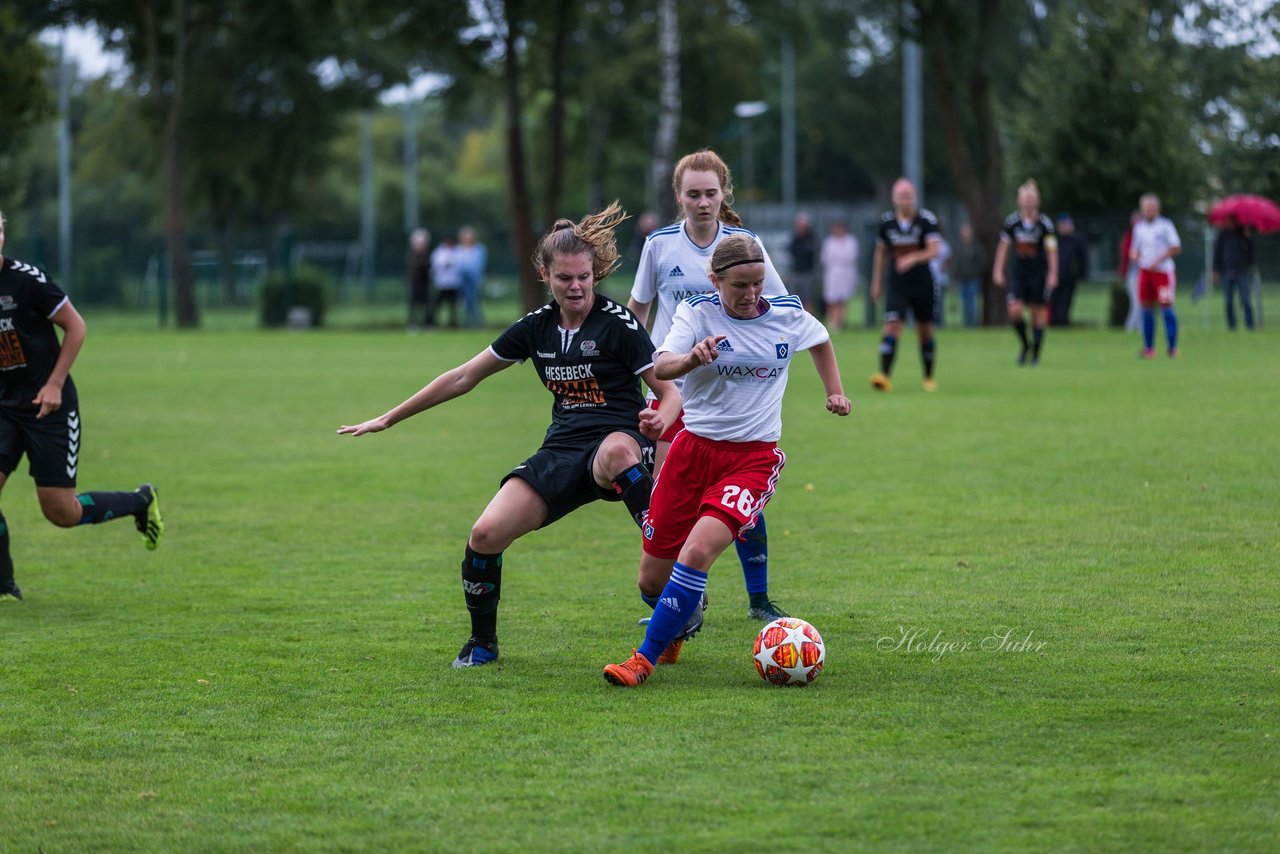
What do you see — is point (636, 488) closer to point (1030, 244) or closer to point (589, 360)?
point (589, 360)

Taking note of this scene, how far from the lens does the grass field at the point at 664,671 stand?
4.30 m

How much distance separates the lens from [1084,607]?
22.5 ft

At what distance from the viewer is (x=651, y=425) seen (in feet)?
18.6

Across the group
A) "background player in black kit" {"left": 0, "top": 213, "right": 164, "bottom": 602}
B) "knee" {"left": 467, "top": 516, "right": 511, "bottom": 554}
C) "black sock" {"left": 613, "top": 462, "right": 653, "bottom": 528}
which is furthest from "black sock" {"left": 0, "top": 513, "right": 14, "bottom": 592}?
"black sock" {"left": 613, "top": 462, "right": 653, "bottom": 528}

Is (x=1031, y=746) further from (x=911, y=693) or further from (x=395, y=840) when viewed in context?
(x=395, y=840)

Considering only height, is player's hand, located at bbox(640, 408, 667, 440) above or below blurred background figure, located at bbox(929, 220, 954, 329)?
below

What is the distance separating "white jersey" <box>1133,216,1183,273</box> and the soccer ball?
1585 cm

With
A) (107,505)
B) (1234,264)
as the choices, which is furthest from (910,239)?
(1234,264)

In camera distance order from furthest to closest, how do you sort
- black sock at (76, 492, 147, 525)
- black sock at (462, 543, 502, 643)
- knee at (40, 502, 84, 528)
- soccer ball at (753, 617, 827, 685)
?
black sock at (76, 492, 147, 525)
knee at (40, 502, 84, 528)
black sock at (462, 543, 502, 643)
soccer ball at (753, 617, 827, 685)

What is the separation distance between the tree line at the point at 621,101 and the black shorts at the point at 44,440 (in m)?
24.5

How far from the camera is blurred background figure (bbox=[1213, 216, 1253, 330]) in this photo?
87.7 ft

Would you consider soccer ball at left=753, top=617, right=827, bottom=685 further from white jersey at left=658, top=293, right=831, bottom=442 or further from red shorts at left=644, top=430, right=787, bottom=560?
white jersey at left=658, top=293, right=831, bottom=442

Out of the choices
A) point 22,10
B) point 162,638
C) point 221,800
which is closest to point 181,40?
point 22,10

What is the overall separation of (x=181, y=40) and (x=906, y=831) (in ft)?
113
